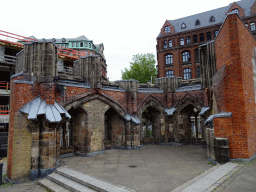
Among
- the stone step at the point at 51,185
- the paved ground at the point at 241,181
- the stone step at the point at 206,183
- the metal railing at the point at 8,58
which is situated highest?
the metal railing at the point at 8,58

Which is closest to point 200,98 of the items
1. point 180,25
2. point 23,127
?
point 23,127

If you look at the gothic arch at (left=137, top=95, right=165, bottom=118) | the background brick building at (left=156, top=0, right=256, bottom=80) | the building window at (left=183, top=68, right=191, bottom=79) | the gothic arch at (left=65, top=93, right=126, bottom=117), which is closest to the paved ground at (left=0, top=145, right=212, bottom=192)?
the gothic arch at (left=65, top=93, right=126, bottom=117)

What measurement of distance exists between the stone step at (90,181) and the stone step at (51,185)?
453 millimetres

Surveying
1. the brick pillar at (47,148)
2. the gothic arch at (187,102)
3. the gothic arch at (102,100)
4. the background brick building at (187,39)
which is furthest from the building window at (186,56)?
the brick pillar at (47,148)

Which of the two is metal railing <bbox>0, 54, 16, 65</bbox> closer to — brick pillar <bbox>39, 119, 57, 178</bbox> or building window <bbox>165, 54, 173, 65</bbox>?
brick pillar <bbox>39, 119, 57, 178</bbox>

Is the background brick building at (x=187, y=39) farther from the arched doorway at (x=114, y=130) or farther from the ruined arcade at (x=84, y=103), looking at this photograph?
the arched doorway at (x=114, y=130)

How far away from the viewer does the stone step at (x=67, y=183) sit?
5.49m

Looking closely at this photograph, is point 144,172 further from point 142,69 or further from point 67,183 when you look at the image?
point 142,69

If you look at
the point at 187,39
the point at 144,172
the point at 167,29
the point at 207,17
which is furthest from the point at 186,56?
the point at 144,172

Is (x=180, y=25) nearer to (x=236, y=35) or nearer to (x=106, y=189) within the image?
(x=236, y=35)

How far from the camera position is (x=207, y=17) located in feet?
99.1

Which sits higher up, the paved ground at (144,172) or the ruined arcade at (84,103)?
the ruined arcade at (84,103)

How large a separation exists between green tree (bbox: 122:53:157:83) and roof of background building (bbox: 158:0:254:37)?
717cm

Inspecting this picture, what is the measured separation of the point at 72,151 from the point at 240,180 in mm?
8504
